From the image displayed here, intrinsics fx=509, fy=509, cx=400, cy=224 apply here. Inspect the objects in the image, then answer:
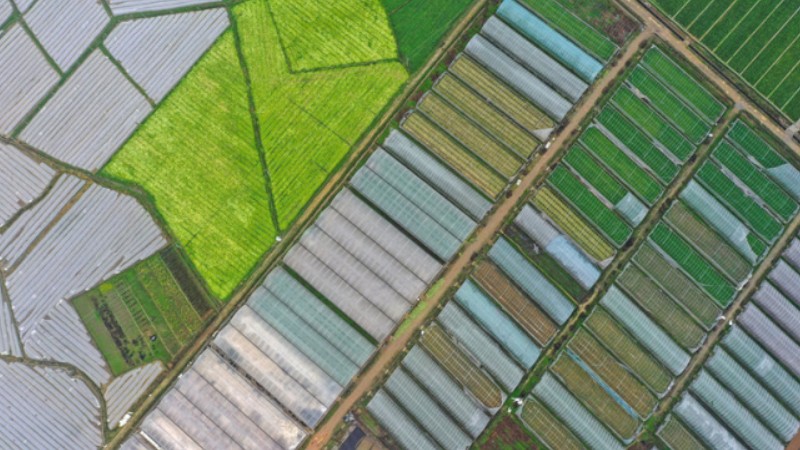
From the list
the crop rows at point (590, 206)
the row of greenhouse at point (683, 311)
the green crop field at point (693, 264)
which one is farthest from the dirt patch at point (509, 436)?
the green crop field at point (693, 264)

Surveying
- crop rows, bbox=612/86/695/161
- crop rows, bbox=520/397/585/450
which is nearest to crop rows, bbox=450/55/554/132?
crop rows, bbox=612/86/695/161

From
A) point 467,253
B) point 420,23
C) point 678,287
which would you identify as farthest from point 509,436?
point 420,23

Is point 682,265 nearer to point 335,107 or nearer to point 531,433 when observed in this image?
point 531,433

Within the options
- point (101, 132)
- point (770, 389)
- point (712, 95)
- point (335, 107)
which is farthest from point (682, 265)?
point (101, 132)

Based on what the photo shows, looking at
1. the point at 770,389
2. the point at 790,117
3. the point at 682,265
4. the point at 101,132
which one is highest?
the point at 790,117

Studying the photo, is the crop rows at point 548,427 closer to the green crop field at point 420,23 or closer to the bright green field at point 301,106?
the bright green field at point 301,106
